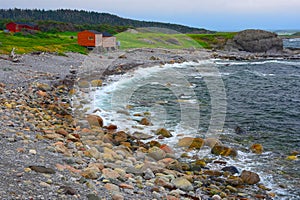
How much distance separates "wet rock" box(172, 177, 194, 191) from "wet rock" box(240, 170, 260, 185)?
94.7 inches

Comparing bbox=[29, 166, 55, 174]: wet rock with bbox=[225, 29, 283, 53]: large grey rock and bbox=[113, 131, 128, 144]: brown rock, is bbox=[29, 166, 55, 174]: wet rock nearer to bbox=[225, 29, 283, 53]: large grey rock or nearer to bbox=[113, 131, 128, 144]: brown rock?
bbox=[113, 131, 128, 144]: brown rock

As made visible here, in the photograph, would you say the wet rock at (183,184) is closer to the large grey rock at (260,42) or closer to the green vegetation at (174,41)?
the green vegetation at (174,41)

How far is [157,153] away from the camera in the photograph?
13844 millimetres

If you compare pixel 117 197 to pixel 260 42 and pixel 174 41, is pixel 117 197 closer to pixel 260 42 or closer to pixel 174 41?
pixel 174 41

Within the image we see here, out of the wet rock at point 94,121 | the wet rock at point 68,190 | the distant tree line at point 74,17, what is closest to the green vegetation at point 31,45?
the wet rock at point 94,121

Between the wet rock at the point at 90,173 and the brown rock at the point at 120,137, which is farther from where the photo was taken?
the brown rock at the point at 120,137

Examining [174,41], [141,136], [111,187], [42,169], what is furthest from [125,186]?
[174,41]

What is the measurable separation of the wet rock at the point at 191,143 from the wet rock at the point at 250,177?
3702mm

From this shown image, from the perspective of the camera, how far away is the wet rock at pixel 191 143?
15758 mm

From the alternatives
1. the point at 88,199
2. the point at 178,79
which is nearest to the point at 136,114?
the point at 88,199

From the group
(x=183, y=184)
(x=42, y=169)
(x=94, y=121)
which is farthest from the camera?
(x=94, y=121)

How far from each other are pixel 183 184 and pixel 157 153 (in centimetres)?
305

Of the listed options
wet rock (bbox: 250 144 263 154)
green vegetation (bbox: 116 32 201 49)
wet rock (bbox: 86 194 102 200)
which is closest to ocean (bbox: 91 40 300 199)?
wet rock (bbox: 250 144 263 154)

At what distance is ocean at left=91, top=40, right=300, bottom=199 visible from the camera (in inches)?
556
